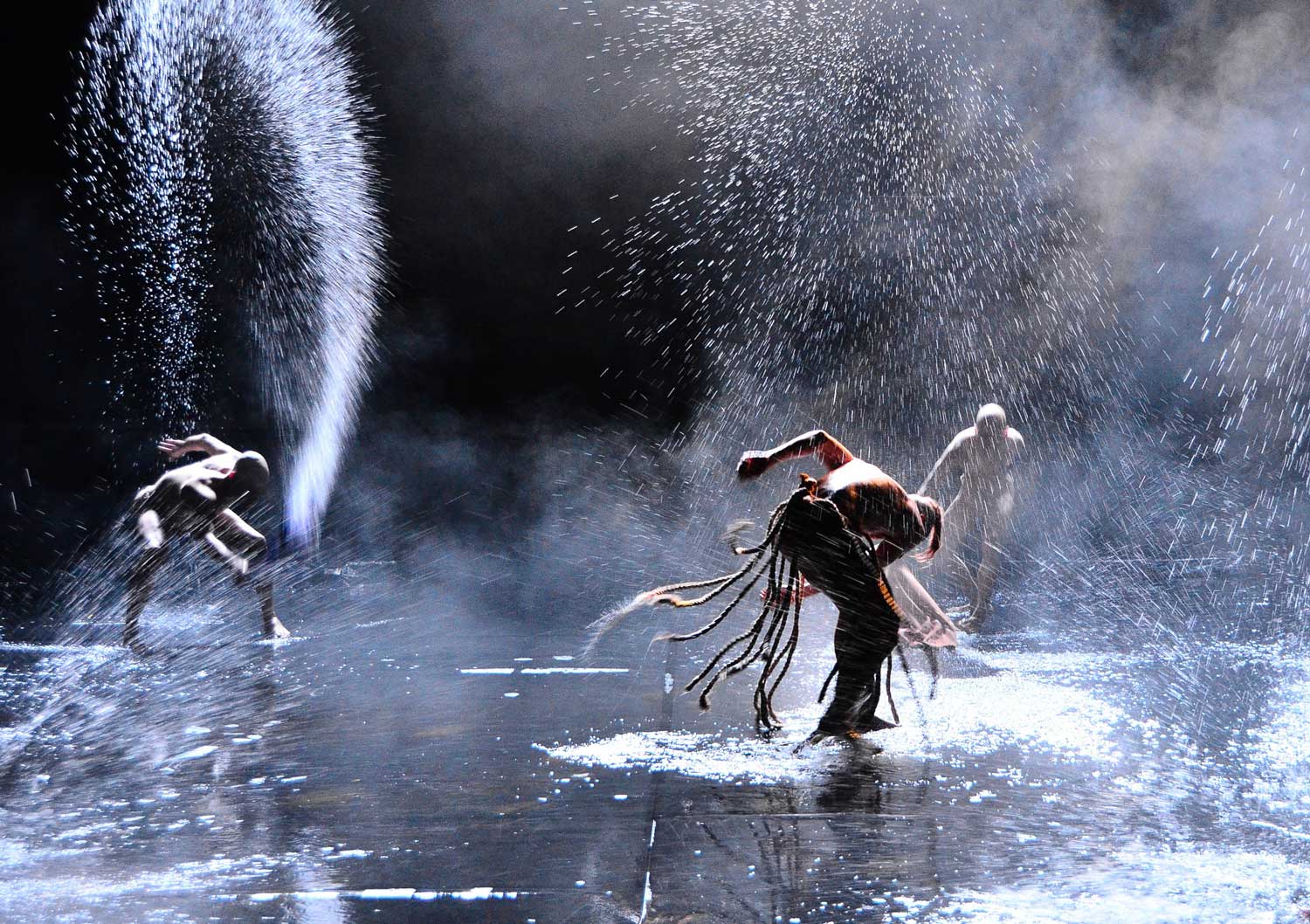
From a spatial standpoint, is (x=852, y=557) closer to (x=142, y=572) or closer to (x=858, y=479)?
(x=858, y=479)

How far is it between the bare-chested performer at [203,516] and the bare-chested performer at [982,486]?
2.83 metres

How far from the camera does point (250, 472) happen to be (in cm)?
444

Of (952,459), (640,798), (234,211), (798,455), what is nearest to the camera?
(640,798)

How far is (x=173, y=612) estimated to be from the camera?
5277 mm

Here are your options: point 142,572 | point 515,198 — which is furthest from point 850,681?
point 515,198

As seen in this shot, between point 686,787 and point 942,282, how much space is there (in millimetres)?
5590

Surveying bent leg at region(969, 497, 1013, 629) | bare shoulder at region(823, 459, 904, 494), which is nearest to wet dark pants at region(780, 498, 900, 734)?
bare shoulder at region(823, 459, 904, 494)

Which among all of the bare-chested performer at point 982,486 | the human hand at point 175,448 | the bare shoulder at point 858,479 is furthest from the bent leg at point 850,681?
the human hand at point 175,448

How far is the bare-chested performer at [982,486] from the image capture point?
4160 mm

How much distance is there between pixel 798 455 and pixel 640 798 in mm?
996

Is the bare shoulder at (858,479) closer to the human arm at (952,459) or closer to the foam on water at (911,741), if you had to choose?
the foam on water at (911,741)

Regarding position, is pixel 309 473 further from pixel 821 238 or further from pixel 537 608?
pixel 821 238

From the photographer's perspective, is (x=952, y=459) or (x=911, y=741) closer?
(x=911, y=741)

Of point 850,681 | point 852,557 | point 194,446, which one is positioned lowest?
point 850,681
